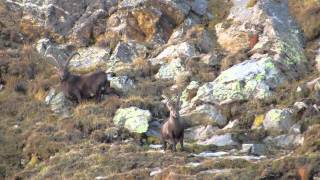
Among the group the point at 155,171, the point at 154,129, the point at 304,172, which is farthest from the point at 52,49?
the point at 304,172

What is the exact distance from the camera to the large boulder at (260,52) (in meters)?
27.9

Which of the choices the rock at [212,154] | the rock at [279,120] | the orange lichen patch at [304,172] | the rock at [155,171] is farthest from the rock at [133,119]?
the orange lichen patch at [304,172]

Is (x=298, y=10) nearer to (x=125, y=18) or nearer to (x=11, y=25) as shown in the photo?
(x=125, y=18)

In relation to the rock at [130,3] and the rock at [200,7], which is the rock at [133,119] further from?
the rock at [200,7]

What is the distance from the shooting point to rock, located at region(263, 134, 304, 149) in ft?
75.7

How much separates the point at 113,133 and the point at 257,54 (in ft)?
26.2

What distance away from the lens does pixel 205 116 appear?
86.4 feet

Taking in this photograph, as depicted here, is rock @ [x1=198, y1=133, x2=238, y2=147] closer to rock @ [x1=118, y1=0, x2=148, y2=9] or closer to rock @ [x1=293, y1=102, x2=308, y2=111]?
rock @ [x1=293, y1=102, x2=308, y2=111]

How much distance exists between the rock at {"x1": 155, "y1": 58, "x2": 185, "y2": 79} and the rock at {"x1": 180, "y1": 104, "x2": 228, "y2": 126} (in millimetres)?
4241

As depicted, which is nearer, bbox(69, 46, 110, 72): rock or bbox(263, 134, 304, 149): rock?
bbox(263, 134, 304, 149): rock

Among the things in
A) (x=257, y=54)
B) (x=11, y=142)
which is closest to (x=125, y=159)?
(x=11, y=142)

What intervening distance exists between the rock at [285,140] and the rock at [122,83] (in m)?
7.77

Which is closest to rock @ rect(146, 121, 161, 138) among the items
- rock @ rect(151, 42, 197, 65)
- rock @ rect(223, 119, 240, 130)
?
rock @ rect(223, 119, 240, 130)

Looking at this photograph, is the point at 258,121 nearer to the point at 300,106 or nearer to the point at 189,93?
the point at 300,106
